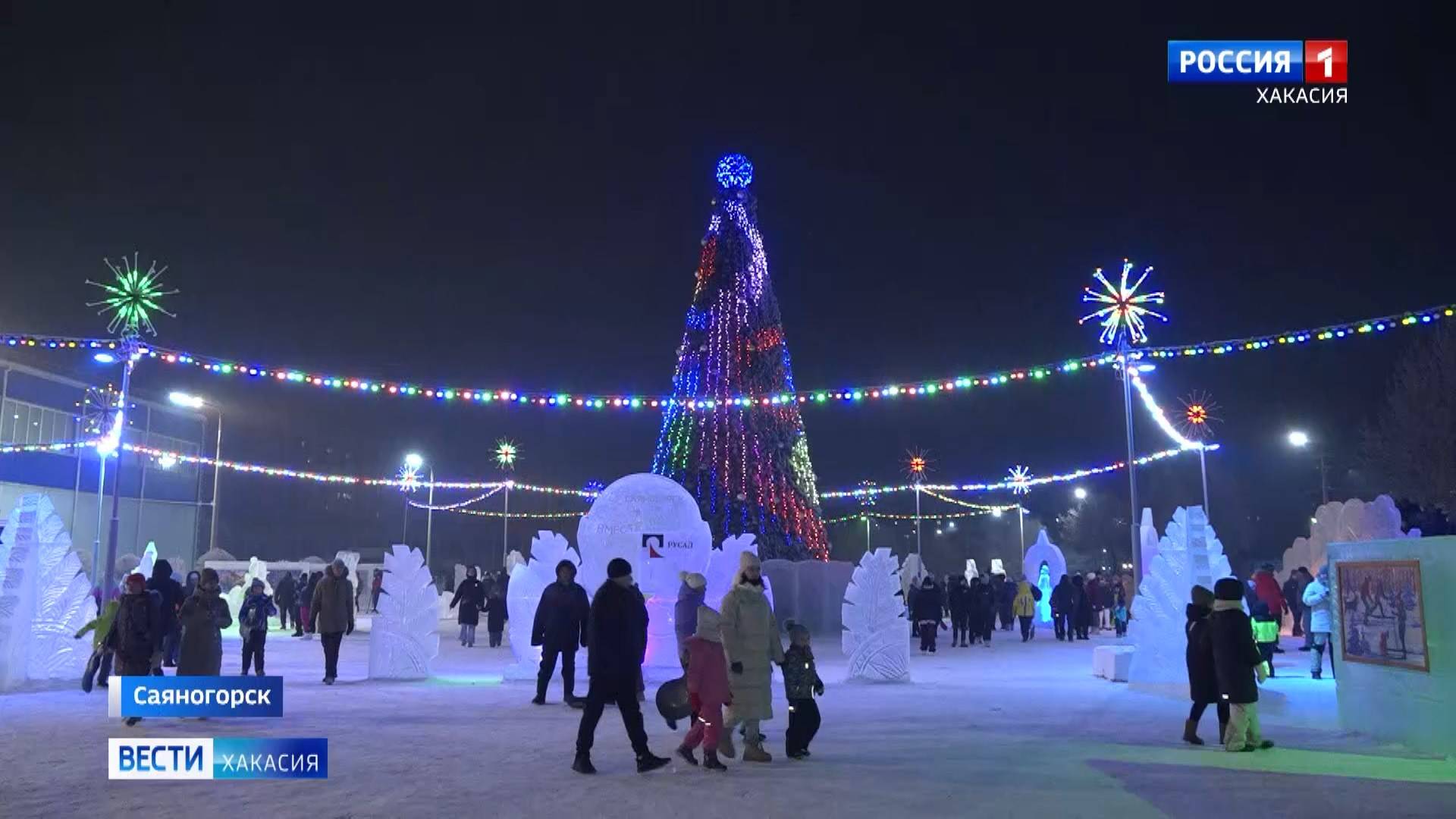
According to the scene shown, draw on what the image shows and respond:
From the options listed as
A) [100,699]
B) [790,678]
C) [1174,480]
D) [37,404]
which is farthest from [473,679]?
[1174,480]

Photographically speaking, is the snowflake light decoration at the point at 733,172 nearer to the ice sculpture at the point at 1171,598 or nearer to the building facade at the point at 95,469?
the ice sculpture at the point at 1171,598

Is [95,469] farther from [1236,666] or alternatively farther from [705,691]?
[1236,666]

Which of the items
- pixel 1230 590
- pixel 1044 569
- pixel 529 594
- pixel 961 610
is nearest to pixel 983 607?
pixel 961 610

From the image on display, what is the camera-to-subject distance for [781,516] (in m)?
26.6

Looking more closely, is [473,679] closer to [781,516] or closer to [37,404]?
[781,516]

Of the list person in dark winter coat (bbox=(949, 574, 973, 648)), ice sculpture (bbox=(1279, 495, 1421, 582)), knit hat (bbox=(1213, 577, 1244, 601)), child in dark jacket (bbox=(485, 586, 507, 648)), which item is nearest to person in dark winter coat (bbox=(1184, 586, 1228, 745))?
knit hat (bbox=(1213, 577, 1244, 601))

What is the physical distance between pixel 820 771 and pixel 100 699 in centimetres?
945

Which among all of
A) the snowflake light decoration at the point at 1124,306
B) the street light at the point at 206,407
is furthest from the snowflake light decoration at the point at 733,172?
the street light at the point at 206,407

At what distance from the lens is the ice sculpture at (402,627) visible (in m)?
15.1

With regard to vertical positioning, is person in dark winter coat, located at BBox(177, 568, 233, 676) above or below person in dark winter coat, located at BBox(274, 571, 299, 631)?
above

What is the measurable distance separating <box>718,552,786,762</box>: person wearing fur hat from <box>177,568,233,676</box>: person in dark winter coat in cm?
551

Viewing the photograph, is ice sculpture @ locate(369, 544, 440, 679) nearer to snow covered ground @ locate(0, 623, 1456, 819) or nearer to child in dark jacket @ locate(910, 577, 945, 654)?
snow covered ground @ locate(0, 623, 1456, 819)

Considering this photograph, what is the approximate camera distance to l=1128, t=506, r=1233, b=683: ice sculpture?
14.6 metres

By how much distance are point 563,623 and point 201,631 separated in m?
3.61
